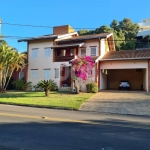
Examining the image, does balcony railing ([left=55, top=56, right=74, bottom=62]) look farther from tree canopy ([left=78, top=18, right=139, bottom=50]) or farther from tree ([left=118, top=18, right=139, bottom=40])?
tree ([left=118, top=18, right=139, bottom=40])

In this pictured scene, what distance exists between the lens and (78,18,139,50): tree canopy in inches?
1692

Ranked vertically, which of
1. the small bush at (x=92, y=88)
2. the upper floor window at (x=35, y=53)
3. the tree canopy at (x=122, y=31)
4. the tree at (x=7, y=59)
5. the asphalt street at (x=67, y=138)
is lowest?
the asphalt street at (x=67, y=138)

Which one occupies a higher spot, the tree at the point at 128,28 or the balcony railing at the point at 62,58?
the tree at the point at 128,28

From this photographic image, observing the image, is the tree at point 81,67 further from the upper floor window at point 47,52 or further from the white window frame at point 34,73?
the white window frame at point 34,73

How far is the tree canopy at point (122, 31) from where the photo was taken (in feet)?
141

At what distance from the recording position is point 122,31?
5081cm

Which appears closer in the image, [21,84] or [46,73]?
[21,84]

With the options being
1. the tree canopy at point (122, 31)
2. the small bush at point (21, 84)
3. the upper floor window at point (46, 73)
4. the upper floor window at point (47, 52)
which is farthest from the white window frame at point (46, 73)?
the tree canopy at point (122, 31)

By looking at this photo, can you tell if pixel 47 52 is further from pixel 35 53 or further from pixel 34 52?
pixel 34 52

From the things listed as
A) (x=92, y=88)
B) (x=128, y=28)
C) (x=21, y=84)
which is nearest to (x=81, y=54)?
(x=92, y=88)

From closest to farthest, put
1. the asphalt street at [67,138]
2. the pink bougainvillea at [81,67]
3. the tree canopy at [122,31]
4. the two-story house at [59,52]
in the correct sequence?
the asphalt street at [67,138] → the pink bougainvillea at [81,67] → the two-story house at [59,52] → the tree canopy at [122,31]

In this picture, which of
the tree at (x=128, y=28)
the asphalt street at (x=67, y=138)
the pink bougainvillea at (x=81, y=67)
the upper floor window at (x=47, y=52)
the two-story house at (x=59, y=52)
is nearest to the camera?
the asphalt street at (x=67, y=138)

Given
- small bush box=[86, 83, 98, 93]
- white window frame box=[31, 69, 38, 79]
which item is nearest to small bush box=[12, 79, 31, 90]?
white window frame box=[31, 69, 38, 79]

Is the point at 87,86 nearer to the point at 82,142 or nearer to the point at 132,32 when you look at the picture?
the point at 82,142
